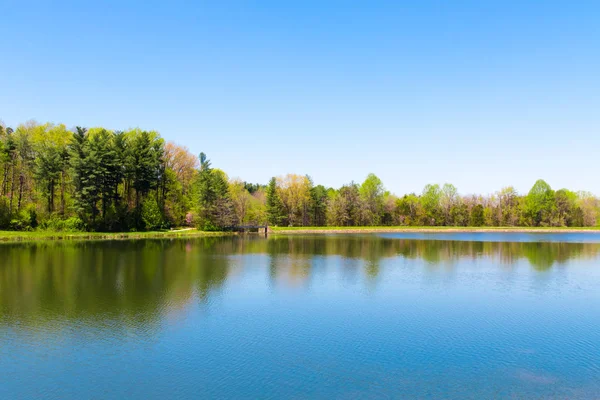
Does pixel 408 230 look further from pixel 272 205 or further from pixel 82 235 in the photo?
pixel 82 235

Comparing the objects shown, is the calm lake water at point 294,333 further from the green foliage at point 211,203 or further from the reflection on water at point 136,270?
the green foliage at point 211,203

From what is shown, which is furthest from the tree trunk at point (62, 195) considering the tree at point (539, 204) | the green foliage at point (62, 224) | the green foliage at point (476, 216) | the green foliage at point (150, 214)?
the tree at point (539, 204)

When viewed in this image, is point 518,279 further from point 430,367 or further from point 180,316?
point 180,316

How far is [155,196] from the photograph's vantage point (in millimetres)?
73500

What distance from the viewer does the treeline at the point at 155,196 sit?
201ft

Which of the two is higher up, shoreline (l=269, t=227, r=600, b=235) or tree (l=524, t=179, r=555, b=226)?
tree (l=524, t=179, r=555, b=226)

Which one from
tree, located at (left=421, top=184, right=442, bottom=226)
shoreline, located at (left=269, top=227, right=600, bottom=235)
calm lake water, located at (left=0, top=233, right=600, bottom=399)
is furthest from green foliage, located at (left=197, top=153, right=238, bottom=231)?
tree, located at (left=421, top=184, right=442, bottom=226)

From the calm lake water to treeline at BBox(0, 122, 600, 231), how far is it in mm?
30643

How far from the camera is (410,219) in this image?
4466 inches

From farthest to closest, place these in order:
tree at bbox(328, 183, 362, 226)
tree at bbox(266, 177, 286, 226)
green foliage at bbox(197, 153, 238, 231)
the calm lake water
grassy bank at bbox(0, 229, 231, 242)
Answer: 1. tree at bbox(328, 183, 362, 226)
2. tree at bbox(266, 177, 286, 226)
3. green foliage at bbox(197, 153, 238, 231)
4. grassy bank at bbox(0, 229, 231, 242)
5. the calm lake water

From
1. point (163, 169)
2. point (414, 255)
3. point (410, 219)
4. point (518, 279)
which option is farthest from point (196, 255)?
point (410, 219)

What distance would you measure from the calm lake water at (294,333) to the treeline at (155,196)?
30.6m

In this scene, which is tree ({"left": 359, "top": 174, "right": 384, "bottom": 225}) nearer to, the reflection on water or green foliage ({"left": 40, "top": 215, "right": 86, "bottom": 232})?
the reflection on water

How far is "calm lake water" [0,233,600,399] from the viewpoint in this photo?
12.1 m
